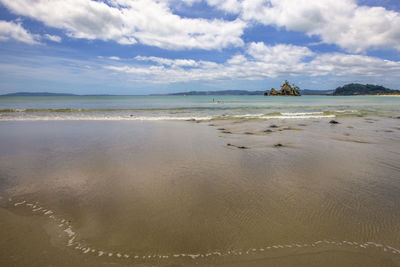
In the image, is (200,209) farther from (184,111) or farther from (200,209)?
(184,111)

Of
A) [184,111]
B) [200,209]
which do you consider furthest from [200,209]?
[184,111]

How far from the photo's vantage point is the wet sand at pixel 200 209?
2.78 meters

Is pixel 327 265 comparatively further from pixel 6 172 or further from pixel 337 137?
pixel 337 137

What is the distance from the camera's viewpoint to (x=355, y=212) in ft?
12.0

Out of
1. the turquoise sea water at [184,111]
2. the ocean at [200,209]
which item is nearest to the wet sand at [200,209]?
the ocean at [200,209]

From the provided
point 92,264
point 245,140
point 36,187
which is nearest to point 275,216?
point 92,264

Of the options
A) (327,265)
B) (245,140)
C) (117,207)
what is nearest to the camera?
(327,265)

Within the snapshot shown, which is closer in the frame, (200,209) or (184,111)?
(200,209)

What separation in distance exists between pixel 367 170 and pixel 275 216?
3988 millimetres

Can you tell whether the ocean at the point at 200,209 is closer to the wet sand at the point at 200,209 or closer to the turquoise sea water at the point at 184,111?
the wet sand at the point at 200,209

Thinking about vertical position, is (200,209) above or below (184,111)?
below

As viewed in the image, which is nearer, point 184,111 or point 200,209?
point 200,209

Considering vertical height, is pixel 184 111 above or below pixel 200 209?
above

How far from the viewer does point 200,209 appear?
3.81 metres
